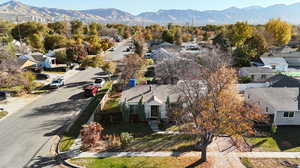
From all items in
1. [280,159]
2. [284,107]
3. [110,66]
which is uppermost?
[110,66]

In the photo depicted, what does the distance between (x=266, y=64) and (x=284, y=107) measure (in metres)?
28.2

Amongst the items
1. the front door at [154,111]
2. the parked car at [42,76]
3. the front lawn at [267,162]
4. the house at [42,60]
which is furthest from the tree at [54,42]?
the front lawn at [267,162]

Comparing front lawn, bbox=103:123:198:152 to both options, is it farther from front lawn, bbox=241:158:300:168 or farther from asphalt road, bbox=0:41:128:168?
asphalt road, bbox=0:41:128:168

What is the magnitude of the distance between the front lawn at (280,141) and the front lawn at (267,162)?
152 centimetres

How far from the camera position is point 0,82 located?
32.0 m

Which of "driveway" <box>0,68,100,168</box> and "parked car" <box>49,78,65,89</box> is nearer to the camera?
"driveway" <box>0,68,100,168</box>

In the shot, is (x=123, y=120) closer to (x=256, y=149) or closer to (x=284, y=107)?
(x=256, y=149)

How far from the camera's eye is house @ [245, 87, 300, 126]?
76.7 feet

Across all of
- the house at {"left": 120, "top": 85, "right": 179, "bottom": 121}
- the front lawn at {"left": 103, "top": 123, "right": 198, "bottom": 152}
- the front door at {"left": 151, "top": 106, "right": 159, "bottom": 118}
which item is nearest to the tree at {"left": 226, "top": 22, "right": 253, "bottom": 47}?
the house at {"left": 120, "top": 85, "right": 179, "bottom": 121}

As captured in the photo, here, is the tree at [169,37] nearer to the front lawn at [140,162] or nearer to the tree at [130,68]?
the tree at [130,68]

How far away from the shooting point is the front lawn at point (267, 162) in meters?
17.1

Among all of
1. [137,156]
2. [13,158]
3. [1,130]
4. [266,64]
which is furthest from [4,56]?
[266,64]

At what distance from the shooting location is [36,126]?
78.2 ft

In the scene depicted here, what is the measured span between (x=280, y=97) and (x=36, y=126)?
27405 millimetres
